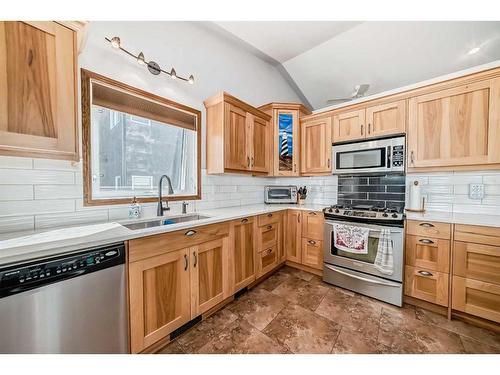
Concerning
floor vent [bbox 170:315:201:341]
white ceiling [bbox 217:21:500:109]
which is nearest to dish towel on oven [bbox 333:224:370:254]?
floor vent [bbox 170:315:201:341]

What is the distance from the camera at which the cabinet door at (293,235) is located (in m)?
2.62

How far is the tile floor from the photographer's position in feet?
4.54

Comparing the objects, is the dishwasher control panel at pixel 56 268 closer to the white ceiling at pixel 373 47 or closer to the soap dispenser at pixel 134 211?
the soap dispenser at pixel 134 211

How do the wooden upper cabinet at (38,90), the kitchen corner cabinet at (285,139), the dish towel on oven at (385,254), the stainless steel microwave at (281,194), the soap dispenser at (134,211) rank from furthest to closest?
the stainless steel microwave at (281,194) → the kitchen corner cabinet at (285,139) → the dish towel on oven at (385,254) → the soap dispenser at (134,211) → the wooden upper cabinet at (38,90)

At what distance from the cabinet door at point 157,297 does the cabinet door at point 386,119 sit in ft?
8.07

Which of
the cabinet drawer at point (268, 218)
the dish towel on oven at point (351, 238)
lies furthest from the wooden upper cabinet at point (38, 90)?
the dish towel on oven at point (351, 238)

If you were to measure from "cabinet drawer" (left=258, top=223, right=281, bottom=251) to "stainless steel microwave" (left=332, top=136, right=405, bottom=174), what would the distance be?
110 cm

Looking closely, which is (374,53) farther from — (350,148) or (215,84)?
(215,84)

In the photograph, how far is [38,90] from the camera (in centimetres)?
104

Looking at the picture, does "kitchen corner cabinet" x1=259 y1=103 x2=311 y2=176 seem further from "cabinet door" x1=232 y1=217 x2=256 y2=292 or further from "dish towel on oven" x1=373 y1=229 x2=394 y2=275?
"dish towel on oven" x1=373 y1=229 x2=394 y2=275

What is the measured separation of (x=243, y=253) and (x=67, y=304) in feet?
4.44

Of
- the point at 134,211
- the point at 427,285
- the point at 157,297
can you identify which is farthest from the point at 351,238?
the point at 134,211

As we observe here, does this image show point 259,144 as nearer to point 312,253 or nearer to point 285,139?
point 285,139

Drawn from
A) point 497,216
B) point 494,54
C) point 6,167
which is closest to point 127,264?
point 6,167
